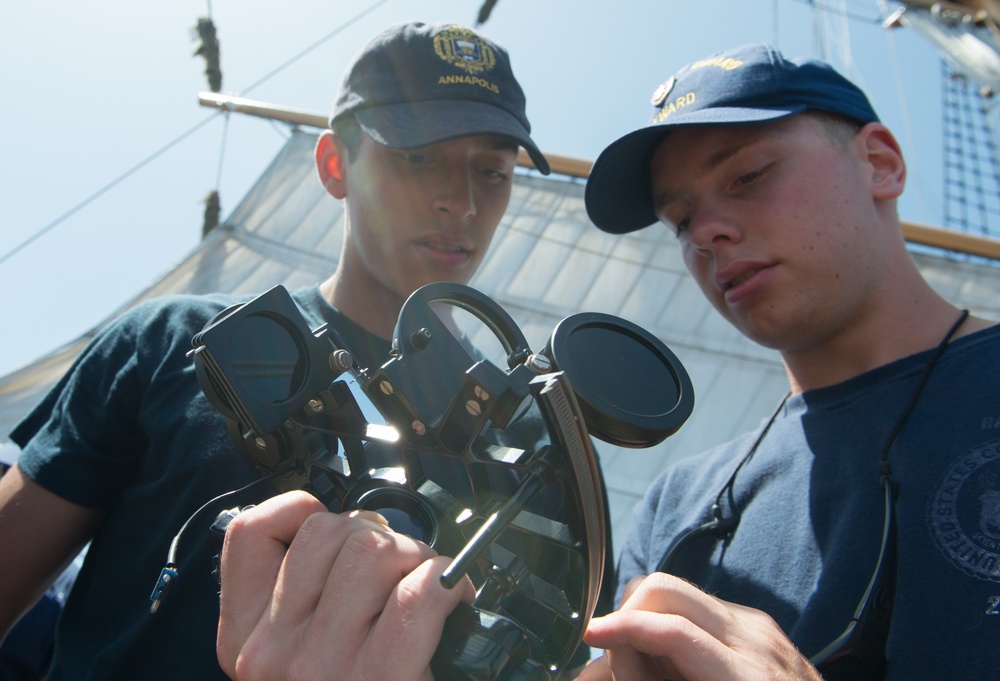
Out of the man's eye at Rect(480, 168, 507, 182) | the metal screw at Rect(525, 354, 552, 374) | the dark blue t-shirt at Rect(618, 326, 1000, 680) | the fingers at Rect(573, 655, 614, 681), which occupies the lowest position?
the dark blue t-shirt at Rect(618, 326, 1000, 680)

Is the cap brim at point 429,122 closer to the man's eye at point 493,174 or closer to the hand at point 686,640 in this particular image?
the man's eye at point 493,174

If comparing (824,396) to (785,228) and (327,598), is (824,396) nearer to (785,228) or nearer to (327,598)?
(785,228)

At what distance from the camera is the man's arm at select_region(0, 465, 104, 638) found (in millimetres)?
1035

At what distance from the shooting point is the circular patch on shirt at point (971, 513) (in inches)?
33.4

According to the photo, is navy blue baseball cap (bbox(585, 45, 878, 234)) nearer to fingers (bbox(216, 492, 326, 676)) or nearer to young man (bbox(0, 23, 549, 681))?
young man (bbox(0, 23, 549, 681))

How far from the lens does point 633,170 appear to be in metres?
1.39

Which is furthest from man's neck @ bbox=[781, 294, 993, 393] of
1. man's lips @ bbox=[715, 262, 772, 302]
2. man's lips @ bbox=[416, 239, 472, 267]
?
man's lips @ bbox=[416, 239, 472, 267]

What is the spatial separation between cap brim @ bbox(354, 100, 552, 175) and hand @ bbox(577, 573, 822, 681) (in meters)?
0.87

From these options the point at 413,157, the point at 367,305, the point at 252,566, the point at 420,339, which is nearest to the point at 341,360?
the point at 420,339

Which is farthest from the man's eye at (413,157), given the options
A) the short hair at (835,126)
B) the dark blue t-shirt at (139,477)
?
the short hair at (835,126)

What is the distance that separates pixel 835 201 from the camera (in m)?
1.14

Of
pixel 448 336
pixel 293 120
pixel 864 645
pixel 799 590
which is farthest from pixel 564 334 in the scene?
pixel 293 120

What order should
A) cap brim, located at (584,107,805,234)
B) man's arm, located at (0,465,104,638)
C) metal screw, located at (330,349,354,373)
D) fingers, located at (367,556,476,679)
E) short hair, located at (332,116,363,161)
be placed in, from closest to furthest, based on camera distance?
1. fingers, located at (367,556,476,679)
2. metal screw, located at (330,349,354,373)
3. man's arm, located at (0,465,104,638)
4. cap brim, located at (584,107,805,234)
5. short hair, located at (332,116,363,161)

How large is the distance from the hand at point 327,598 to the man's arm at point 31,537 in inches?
26.1
